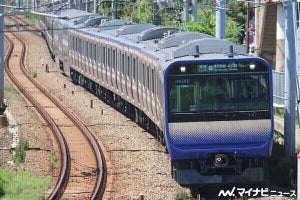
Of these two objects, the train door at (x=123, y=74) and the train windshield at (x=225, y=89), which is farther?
the train door at (x=123, y=74)

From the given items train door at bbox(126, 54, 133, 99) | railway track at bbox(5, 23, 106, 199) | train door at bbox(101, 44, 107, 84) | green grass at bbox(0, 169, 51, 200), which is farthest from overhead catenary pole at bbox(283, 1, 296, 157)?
train door at bbox(101, 44, 107, 84)

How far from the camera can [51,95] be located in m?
32.8

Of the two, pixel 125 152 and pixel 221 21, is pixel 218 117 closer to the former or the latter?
pixel 125 152

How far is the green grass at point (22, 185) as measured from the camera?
626 inches

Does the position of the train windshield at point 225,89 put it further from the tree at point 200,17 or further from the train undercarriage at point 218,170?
the tree at point 200,17

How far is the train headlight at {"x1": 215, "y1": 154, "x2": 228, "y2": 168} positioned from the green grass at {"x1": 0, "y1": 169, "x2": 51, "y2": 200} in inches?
120

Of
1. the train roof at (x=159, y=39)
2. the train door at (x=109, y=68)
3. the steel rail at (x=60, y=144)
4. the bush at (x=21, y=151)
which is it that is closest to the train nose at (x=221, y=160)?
the train roof at (x=159, y=39)

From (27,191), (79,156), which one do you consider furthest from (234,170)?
(79,156)

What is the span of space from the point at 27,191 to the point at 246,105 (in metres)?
4.06

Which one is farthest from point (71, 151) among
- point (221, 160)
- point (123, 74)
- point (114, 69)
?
point (114, 69)

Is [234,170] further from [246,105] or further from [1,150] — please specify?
[1,150]

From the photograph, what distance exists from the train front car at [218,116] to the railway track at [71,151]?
180cm

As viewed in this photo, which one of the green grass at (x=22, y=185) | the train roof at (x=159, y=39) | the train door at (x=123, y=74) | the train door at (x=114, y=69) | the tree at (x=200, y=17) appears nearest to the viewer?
the green grass at (x=22, y=185)

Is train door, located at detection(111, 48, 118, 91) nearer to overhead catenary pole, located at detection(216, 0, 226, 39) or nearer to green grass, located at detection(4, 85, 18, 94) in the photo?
overhead catenary pole, located at detection(216, 0, 226, 39)
